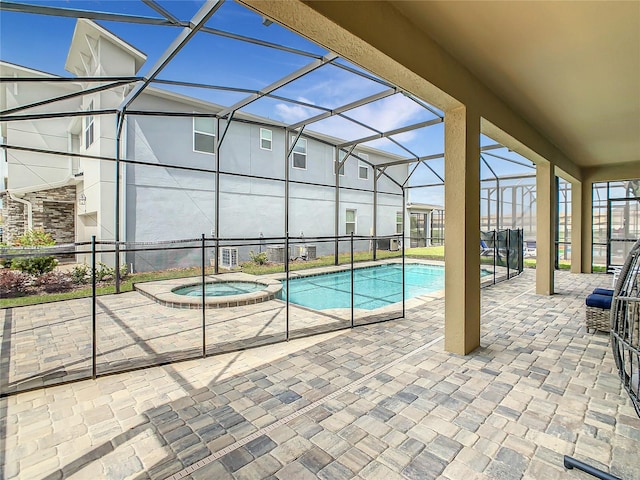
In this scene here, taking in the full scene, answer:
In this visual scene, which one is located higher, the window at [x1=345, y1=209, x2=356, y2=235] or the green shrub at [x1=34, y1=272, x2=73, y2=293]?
the window at [x1=345, y1=209, x2=356, y2=235]

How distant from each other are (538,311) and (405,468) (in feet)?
14.2

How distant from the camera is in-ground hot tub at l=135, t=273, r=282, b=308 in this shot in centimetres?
565

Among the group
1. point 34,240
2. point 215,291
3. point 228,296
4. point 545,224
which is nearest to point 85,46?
point 34,240

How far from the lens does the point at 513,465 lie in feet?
5.61

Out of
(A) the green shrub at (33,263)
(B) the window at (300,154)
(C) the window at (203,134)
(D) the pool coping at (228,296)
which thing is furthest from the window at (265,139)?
(A) the green shrub at (33,263)

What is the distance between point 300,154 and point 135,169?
219 inches

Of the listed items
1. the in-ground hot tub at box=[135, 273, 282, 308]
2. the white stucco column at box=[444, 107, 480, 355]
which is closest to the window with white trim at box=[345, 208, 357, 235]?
the in-ground hot tub at box=[135, 273, 282, 308]

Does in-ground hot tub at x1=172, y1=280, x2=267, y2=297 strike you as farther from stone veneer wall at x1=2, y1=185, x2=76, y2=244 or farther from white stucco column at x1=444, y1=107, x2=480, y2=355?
stone veneer wall at x1=2, y1=185, x2=76, y2=244

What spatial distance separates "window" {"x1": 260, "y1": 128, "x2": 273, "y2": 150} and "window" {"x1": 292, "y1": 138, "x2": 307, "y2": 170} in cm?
110

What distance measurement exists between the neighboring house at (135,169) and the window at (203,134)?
0.03 meters

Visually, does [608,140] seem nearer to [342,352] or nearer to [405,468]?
[342,352]

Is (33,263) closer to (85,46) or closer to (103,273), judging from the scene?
(103,273)

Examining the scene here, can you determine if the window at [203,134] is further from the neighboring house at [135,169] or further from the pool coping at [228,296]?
the pool coping at [228,296]

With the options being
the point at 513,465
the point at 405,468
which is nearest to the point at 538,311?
the point at 513,465
